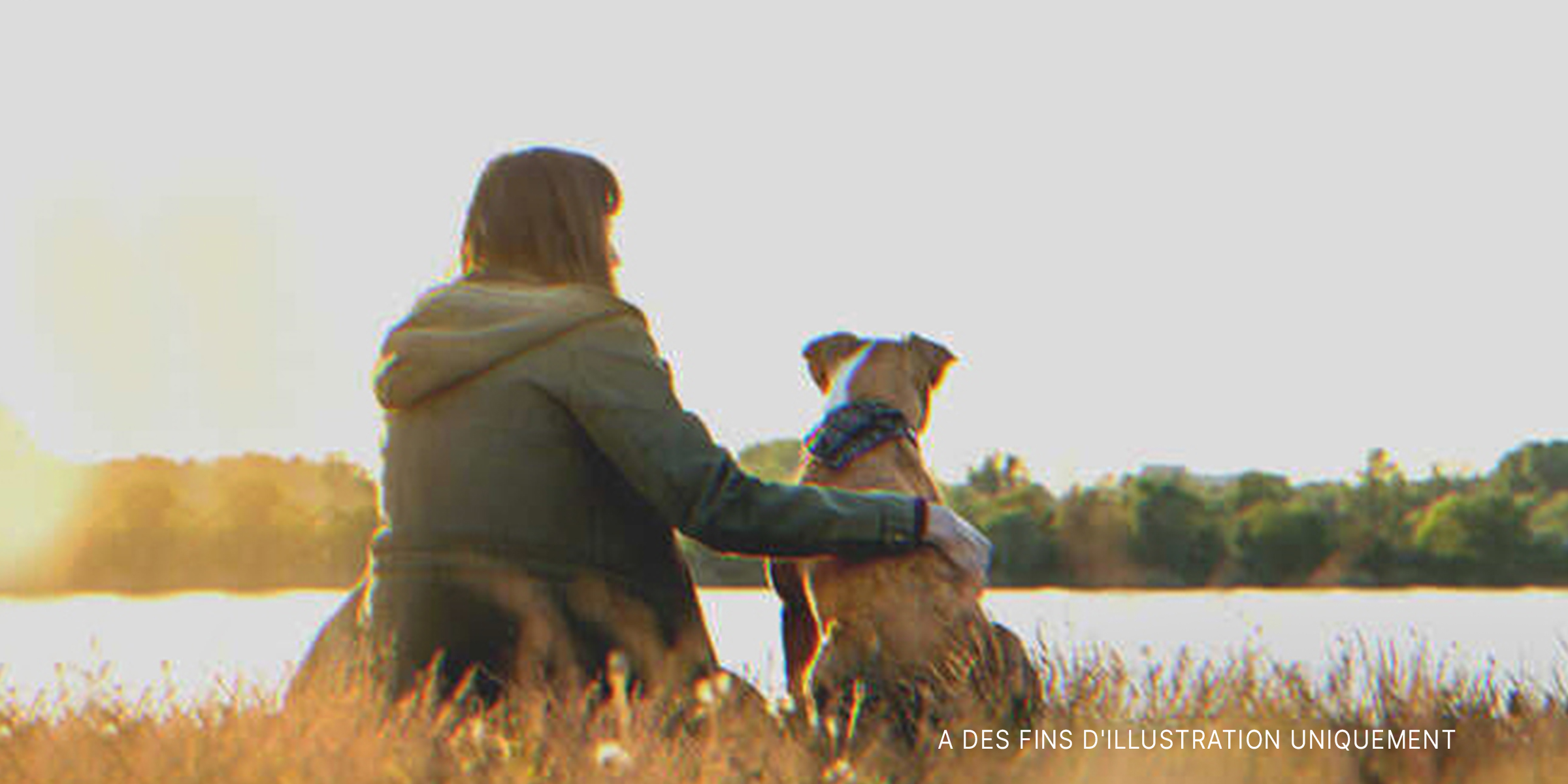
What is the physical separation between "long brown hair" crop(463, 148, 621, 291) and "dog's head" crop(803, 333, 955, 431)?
1351 millimetres

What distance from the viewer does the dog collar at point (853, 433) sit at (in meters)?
4.32

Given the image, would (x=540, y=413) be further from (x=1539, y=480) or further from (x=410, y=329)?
(x=1539, y=480)

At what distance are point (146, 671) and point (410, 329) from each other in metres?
1.30

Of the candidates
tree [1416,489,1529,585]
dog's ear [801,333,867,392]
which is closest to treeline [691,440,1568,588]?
tree [1416,489,1529,585]

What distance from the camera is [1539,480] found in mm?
96812

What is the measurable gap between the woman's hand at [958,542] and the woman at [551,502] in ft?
0.37

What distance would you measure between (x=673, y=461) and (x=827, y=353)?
204 centimetres

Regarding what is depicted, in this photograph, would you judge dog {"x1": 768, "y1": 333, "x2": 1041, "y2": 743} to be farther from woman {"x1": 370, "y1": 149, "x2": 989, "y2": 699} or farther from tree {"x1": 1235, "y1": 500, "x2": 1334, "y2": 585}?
tree {"x1": 1235, "y1": 500, "x2": 1334, "y2": 585}

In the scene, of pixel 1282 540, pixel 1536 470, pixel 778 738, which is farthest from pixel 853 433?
pixel 1536 470

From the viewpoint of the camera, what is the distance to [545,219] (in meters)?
3.69

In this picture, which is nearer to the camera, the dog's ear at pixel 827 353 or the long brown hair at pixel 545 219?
the long brown hair at pixel 545 219

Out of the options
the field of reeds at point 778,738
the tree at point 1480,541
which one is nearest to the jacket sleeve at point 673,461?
the field of reeds at point 778,738

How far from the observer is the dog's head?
4.87 meters

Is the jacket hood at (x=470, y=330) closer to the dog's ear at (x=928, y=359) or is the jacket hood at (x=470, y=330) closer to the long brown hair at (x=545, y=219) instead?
the long brown hair at (x=545, y=219)
